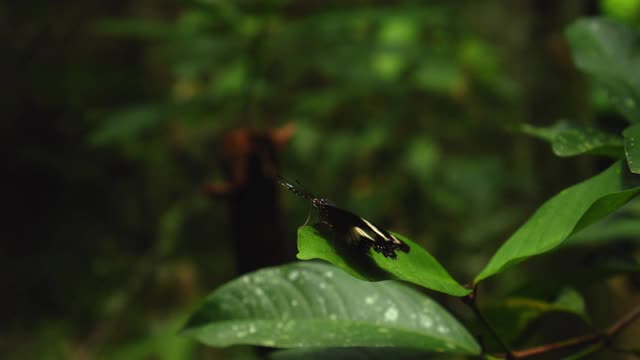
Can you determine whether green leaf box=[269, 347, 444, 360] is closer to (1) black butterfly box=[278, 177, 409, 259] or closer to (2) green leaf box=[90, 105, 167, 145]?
(1) black butterfly box=[278, 177, 409, 259]

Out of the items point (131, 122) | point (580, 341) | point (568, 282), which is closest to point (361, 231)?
point (580, 341)

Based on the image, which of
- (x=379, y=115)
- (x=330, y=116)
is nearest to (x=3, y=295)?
(x=330, y=116)

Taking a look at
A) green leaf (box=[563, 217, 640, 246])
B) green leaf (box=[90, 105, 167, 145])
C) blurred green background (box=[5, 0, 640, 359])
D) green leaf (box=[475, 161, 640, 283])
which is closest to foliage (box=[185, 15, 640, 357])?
green leaf (box=[475, 161, 640, 283])

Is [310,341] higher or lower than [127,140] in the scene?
higher

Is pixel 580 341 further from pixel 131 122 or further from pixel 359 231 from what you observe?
pixel 131 122

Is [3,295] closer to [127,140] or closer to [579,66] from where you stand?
[127,140]

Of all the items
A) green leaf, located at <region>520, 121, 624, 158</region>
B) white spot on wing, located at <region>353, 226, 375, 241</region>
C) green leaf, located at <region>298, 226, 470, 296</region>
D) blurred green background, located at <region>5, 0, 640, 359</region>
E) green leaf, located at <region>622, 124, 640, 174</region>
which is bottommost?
blurred green background, located at <region>5, 0, 640, 359</region>

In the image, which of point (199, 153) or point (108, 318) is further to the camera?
point (199, 153)
